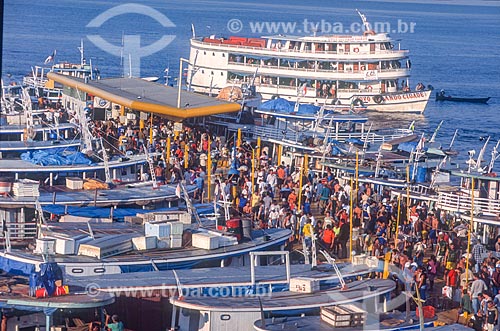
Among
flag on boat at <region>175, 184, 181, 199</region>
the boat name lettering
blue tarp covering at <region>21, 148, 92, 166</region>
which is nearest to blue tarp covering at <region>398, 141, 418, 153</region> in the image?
blue tarp covering at <region>21, 148, 92, 166</region>

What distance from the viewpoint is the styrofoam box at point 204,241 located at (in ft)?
69.3

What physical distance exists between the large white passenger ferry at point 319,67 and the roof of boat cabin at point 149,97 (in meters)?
8.04

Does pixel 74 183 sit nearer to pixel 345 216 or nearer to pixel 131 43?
pixel 345 216

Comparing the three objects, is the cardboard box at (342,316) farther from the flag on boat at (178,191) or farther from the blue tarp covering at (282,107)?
the blue tarp covering at (282,107)

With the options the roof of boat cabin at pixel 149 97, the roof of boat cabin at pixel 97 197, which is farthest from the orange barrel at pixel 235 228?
the roof of boat cabin at pixel 149 97

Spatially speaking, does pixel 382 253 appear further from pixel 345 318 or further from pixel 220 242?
pixel 345 318

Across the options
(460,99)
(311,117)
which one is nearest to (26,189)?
(311,117)

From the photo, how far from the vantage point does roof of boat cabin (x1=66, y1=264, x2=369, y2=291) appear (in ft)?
60.8

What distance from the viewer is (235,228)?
22.0 meters

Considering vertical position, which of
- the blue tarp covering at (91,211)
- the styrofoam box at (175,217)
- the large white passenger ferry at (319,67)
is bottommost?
the blue tarp covering at (91,211)

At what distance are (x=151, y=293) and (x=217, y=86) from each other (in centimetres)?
3610

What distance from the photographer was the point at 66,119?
37688 millimetres

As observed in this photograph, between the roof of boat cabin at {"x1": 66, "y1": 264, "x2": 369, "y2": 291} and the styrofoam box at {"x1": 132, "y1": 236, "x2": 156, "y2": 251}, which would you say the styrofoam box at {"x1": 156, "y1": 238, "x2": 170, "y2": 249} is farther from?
the roof of boat cabin at {"x1": 66, "y1": 264, "x2": 369, "y2": 291}

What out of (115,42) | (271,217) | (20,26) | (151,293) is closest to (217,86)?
(271,217)
